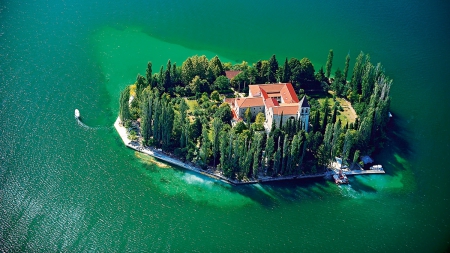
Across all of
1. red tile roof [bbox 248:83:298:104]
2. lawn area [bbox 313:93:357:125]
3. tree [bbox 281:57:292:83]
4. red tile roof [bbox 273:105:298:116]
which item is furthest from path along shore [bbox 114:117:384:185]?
tree [bbox 281:57:292:83]

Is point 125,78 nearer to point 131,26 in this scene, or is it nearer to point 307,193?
point 131,26

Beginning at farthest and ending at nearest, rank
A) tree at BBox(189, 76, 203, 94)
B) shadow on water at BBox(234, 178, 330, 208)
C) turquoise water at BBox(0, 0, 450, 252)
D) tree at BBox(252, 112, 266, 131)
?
1. tree at BBox(189, 76, 203, 94)
2. tree at BBox(252, 112, 266, 131)
3. shadow on water at BBox(234, 178, 330, 208)
4. turquoise water at BBox(0, 0, 450, 252)

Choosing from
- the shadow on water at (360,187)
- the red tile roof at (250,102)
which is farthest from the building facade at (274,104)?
the shadow on water at (360,187)

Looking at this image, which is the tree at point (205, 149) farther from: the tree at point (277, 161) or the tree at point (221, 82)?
the tree at point (221, 82)

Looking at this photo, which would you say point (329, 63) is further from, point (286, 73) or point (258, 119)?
point (258, 119)

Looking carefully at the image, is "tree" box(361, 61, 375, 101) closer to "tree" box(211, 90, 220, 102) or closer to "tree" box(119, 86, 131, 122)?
"tree" box(211, 90, 220, 102)

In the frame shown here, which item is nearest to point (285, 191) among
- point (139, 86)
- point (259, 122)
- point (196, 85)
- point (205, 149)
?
point (205, 149)

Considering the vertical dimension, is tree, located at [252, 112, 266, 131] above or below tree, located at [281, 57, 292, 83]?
below
